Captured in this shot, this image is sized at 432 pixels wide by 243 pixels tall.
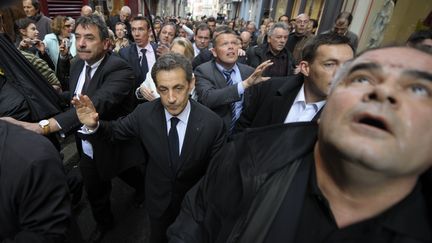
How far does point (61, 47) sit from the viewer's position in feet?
13.5

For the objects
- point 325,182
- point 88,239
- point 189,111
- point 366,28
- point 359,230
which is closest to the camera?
point 359,230

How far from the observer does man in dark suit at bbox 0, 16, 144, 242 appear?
2293 mm

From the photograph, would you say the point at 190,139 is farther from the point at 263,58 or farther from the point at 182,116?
the point at 263,58

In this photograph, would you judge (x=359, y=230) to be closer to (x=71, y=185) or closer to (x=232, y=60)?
(x=232, y=60)

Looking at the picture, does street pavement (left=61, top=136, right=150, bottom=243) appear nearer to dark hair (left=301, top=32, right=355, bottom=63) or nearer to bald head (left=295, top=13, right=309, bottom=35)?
dark hair (left=301, top=32, right=355, bottom=63)

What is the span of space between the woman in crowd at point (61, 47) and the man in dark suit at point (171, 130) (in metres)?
2.83

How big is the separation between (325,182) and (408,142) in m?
0.34

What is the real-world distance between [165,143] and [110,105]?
2.53 feet

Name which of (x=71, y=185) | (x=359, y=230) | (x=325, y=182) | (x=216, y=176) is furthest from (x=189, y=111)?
(x=71, y=185)

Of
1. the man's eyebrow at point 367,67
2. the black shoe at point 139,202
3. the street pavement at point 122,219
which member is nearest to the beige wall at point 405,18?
the man's eyebrow at point 367,67

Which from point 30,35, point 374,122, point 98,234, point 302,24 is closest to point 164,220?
point 98,234

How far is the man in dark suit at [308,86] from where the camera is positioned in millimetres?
1987

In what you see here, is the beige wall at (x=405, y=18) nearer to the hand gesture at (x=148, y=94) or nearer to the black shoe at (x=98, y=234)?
the hand gesture at (x=148, y=94)

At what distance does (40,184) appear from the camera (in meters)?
1.30
